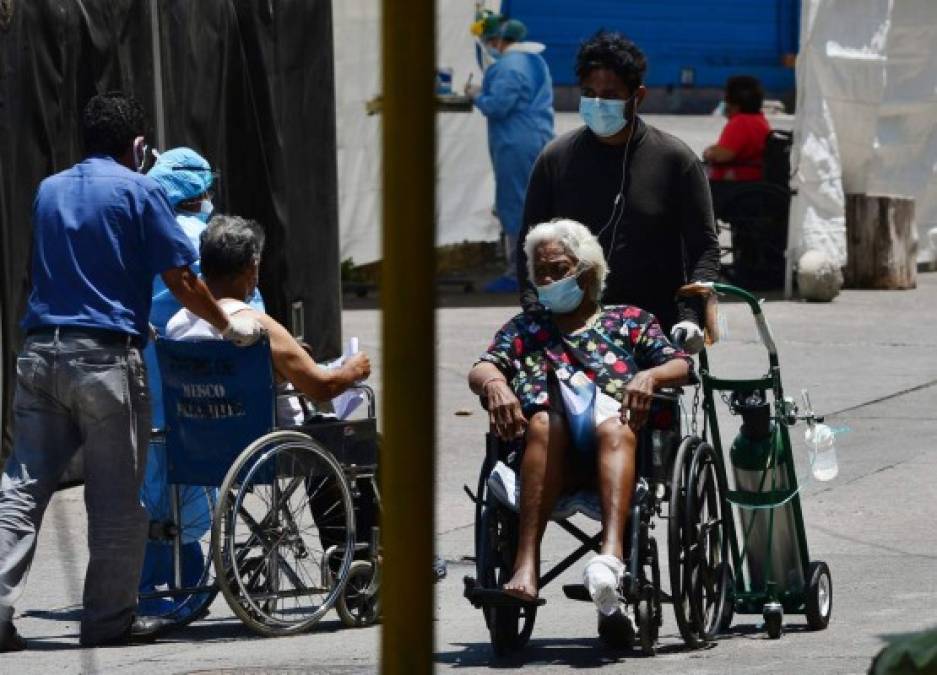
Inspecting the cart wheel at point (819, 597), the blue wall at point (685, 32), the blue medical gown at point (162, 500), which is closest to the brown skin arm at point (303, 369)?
the blue medical gown at point (162, 500)

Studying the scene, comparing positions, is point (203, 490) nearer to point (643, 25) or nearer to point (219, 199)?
point (219, 199)

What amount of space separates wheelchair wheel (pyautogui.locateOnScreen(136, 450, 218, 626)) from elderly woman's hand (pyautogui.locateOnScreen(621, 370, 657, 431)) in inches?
65.1

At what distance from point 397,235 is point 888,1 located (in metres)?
14.1

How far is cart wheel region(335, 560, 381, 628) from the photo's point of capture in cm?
725

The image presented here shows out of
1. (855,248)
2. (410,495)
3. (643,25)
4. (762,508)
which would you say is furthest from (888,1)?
(643,25)

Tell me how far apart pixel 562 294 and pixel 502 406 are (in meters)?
0.44

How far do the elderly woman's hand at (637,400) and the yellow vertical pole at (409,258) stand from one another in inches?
162

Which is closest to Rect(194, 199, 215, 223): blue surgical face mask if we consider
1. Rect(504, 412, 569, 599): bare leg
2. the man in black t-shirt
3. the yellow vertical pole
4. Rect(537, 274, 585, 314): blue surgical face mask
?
the man in black t-shirt

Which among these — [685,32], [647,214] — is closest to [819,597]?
[647,214]

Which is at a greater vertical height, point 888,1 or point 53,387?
point 888,1

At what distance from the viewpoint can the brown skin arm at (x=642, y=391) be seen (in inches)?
256

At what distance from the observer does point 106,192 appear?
22.6 ft

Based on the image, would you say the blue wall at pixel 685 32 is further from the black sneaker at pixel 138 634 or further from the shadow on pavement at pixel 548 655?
Result: the shadow on pavement at pixel 548 655

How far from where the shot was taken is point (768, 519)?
273 inches
